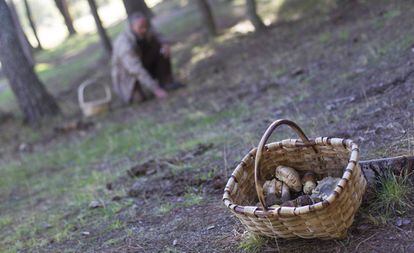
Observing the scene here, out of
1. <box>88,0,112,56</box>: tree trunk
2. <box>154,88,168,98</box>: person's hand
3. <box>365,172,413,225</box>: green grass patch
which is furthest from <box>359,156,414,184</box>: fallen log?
<box>88,0,112,56</box>: tree trunk

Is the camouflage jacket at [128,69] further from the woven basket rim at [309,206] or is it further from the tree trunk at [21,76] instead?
the woven basket rim at [309,206]

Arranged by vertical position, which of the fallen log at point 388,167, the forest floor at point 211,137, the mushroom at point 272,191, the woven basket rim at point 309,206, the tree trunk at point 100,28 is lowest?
the forest floor at point 211,137

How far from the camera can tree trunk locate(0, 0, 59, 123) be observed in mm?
8227

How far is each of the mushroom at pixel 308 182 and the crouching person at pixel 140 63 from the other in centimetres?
513

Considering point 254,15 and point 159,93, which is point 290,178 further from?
point 254,15

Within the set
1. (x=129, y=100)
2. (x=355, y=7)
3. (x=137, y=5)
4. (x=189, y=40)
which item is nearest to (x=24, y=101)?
(x=129, y=100)

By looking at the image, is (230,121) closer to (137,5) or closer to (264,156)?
(264,156)

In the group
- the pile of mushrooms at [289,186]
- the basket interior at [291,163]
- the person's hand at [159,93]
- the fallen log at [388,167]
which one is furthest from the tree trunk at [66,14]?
the fallen log at [388,167]

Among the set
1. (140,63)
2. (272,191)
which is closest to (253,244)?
(272,191)

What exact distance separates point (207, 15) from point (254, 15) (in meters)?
1.40

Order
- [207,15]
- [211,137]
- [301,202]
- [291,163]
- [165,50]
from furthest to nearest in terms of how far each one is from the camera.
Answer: [207,15] < [165,50] < [211,137] < [291,163] < [301,202]

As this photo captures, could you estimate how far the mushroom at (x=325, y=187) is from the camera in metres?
2.87

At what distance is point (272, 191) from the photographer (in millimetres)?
3090

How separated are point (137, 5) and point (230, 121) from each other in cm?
534
